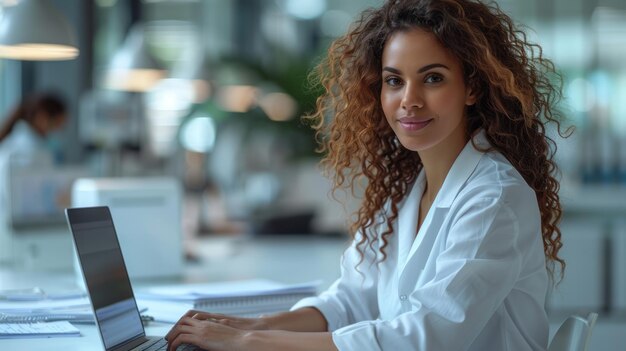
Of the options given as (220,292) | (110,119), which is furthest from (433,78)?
(110,119)

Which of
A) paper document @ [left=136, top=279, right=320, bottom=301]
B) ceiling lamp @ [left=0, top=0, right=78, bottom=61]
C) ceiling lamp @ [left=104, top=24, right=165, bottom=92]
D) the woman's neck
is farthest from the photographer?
ceiling lamp @ [left=104, top=24, right=165, bottom=92]

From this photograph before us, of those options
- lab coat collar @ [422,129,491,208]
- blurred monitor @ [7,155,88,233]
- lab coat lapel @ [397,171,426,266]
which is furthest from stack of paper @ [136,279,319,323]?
blurred monitor @ [7,155,88,233]

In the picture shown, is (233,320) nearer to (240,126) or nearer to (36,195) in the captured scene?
(36,195)

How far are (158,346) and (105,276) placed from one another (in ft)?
0.57

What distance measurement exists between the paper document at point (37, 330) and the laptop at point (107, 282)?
0.17m

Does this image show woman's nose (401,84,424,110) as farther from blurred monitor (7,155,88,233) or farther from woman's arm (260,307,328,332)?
blurred monitor (7,155,88,233)

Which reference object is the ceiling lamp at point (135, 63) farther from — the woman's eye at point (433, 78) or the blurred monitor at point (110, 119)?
the woman's eye at point (433, 78)

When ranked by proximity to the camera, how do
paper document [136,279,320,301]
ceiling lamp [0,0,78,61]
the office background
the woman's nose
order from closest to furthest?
the woman's nose
paper document [136,279,320,301]
ceiling lamp [0,0,78,61]
the office background

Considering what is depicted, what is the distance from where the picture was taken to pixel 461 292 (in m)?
1.57

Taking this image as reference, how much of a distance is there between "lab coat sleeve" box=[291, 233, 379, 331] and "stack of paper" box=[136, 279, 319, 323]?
0.54ft

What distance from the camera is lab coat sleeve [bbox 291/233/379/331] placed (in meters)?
2.08

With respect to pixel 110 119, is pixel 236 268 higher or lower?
lower

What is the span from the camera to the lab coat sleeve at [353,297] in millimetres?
2084

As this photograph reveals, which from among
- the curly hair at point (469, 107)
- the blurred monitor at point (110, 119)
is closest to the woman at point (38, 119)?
the blurred monitor at point (110, 119)
